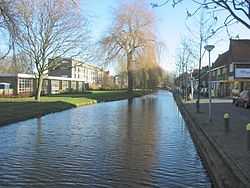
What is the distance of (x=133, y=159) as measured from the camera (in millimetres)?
11141

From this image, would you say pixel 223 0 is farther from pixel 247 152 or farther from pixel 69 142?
pixel 69 142

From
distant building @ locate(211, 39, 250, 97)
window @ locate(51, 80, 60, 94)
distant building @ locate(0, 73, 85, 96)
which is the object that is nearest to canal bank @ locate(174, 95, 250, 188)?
distant building @ locate(211, 39, 250, 97)

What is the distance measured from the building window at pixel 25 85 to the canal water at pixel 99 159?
46.4 metres

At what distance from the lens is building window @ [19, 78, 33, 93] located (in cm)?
6341

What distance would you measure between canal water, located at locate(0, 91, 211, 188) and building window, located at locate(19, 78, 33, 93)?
4644 cm

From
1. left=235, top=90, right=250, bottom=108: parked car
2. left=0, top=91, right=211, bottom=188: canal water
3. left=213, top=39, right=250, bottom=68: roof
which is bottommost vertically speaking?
left=0, top=91, right=211, bottom=188: canal water

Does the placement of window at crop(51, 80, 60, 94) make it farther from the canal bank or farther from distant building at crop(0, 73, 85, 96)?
the canal bank

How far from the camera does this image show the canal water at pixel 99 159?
866cm

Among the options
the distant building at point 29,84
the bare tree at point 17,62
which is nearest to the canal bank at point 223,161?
the bare tree at point 17,62

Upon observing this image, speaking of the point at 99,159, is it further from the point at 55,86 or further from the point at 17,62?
the point at 55,86

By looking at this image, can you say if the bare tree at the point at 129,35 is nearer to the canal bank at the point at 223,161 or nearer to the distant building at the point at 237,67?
the distant building at the point at 237,67

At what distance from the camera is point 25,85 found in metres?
65.4

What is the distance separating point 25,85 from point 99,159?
56.2 metres

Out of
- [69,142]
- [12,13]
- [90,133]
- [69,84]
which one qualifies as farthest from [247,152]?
[69,84]
